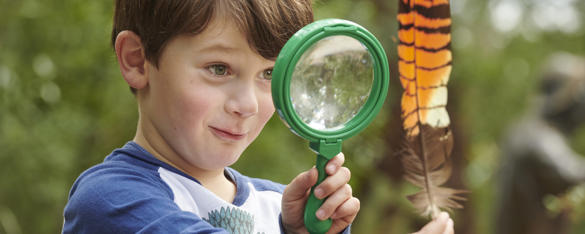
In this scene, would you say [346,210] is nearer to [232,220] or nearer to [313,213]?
[313,213]

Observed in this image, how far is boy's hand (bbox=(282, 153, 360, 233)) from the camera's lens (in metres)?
1.02

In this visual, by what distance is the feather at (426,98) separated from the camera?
1.22 m

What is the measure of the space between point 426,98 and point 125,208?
0.63 meters

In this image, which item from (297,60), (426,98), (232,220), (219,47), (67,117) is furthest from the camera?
(67,117)

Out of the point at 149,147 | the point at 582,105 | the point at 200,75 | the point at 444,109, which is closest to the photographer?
the point at 200,75

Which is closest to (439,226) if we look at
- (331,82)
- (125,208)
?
(331,82)

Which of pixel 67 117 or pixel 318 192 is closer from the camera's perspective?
pixel 318 192

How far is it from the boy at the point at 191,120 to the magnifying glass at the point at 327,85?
5cm

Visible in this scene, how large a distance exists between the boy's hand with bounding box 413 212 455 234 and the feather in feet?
0.17

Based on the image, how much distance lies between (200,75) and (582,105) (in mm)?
5341

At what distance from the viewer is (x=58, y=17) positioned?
285 centimetres

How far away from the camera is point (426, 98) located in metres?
1.26

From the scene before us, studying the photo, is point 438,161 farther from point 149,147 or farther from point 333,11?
point 333,11

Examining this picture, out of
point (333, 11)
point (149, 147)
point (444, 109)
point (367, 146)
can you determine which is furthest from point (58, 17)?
point (444, 109)
